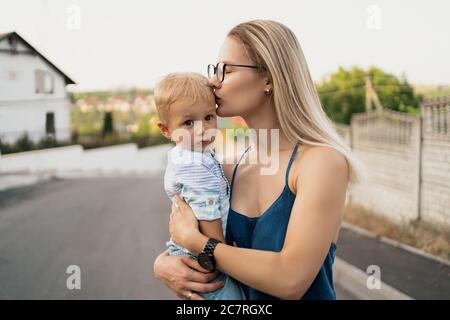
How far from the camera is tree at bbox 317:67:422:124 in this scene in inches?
273

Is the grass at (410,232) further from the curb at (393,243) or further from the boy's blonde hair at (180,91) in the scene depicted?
the boy's blonde hair at (180,91)

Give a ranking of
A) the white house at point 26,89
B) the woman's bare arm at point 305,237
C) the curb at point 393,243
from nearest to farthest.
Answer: the woman's bare arm at point 305,237 < the white house at point 26,89 < the curb at point 393,243

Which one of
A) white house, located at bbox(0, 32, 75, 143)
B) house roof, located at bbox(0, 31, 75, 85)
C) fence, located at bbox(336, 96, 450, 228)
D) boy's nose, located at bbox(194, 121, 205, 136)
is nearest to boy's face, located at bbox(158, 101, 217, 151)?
boy's nose, located at bbox(194, 121, 205, 136)

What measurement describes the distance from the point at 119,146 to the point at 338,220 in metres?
10.6

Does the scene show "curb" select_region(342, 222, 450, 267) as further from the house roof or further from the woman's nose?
the woman's nose

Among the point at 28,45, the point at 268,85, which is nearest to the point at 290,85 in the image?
the point at 268,85

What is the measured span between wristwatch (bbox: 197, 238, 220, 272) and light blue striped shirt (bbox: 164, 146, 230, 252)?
0.08 metres

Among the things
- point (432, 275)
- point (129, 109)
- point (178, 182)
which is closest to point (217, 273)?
point (178, 182)

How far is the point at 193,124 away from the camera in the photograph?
1.51 m

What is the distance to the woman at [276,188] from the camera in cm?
132

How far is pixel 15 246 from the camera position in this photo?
19.1 ft

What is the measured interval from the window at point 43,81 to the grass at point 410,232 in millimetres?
3878

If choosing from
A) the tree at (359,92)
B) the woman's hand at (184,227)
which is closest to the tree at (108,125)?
the tree at (359,92)
